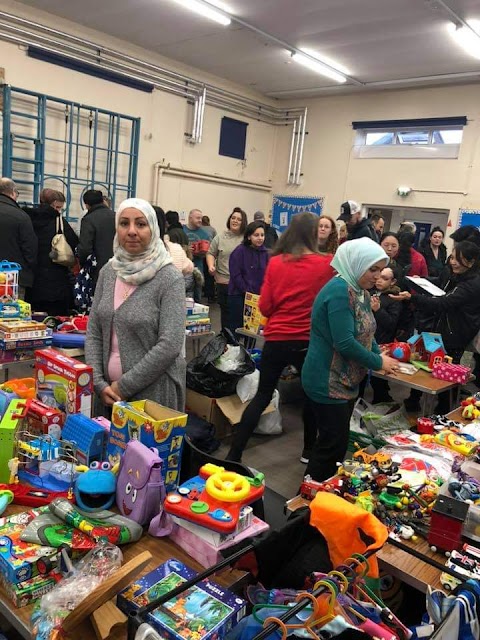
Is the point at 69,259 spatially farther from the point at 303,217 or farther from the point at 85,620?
the point at 85,620

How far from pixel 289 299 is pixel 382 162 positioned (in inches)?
257

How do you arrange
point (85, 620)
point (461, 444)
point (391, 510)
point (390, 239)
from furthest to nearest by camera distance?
point (390, 239) < point (461, 444) < point (391, 510) < point (85, 620)

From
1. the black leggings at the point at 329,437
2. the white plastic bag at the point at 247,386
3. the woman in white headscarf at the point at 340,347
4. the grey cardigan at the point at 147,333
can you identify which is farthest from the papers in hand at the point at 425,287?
the grey cardigan at the point at 147,333

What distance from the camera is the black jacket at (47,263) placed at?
14.1 feet

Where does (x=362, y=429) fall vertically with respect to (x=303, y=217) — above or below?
below

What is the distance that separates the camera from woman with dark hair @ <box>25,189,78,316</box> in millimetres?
4309

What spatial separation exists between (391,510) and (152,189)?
→ 7.04m

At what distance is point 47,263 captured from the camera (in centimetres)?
434

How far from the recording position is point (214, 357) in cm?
342

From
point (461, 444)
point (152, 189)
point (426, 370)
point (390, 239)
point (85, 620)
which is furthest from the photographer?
point (152, 189)

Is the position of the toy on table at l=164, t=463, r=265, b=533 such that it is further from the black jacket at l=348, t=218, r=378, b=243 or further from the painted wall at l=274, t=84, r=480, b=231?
the painted wall at l=274, t=84, r=480, b=231

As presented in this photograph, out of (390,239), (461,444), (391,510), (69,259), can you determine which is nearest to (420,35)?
(390,239)

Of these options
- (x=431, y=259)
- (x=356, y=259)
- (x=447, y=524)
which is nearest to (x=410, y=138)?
(x=431, y=259)

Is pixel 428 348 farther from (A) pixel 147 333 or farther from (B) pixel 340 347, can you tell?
(A) pixel 147 333
